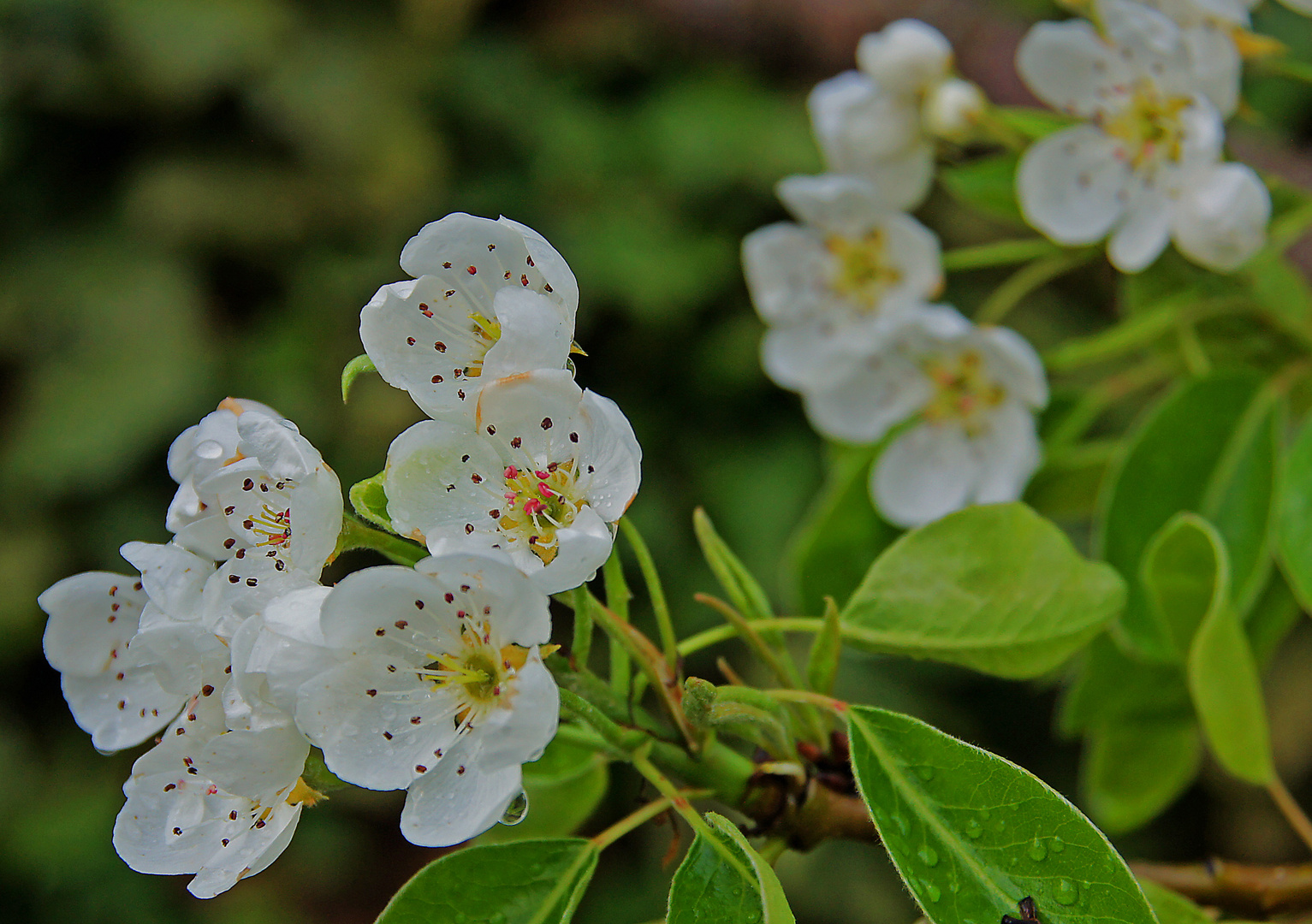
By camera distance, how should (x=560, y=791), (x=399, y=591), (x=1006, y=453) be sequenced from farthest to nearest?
(x=1006, y=453) < (x=560, y=791) < (x=399, y=591)

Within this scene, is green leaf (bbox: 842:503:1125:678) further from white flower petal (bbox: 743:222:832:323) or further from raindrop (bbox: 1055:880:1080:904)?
white flower petal (bbox: 743:222:832:323)

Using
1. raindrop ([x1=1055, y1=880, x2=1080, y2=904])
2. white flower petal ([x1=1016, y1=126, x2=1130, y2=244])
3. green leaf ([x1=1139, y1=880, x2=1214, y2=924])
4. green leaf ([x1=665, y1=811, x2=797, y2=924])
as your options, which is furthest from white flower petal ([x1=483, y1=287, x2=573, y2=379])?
white flower petal ([x1=1016, y1=126, x2=1130, y2=244])

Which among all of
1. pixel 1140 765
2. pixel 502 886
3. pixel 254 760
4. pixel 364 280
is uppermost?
pixel 254 760

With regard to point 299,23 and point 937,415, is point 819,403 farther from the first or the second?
point 299,23

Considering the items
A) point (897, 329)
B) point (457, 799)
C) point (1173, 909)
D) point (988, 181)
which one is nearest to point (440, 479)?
point (457, 799)

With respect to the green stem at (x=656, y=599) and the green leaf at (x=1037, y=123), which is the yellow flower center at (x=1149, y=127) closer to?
the green leaf at (x=1037, y=123)

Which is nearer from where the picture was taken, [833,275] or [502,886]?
[502,886]

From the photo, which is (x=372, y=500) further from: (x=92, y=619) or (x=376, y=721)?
(x=92, y=619)
